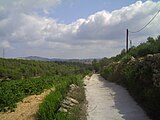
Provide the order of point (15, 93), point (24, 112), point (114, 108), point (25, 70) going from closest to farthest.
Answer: point (114, 108) < point (24, 112) < point (15, 93) < point (25, 70)

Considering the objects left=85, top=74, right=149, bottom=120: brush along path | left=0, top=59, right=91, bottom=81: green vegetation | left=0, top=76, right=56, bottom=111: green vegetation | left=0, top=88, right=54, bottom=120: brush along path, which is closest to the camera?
left=85, top=74, right=149, bottom=120: brush along path

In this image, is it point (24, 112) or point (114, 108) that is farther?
point (24, 112)

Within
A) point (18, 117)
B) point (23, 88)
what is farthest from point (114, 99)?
point (23, 88)

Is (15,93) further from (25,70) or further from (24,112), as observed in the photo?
(25,70)

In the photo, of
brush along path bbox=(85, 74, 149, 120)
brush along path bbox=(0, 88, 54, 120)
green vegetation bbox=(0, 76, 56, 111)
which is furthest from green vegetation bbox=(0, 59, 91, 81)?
brush along path bbox=(85, 74, 149, 120)

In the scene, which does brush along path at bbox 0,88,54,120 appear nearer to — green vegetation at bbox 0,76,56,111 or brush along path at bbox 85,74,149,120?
green vegetation at bbox 0,76,56,111

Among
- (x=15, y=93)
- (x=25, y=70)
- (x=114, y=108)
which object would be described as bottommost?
(x=25, y=70)

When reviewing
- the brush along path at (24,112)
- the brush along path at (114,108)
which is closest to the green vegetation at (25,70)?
the brush along path at (24,112)

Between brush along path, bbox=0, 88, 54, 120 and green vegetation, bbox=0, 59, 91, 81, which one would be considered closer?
brush along path, bbox=0, 88, 54, 120

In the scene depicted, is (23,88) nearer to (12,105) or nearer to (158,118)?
(12,105)

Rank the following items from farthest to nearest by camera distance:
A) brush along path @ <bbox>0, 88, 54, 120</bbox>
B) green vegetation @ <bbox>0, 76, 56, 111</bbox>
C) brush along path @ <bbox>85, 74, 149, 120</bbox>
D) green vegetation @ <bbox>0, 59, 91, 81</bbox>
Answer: green vegetation @ <bbox>0, 59, 91, 81</bbox>, green vegetation @ <bbox>0, 76, 56, 111</bbox>, brush along path @ <bbox>0, 88, 54, 120</bbox>, brush along path @ <bbox>85, 74, 149, 120</bbox>

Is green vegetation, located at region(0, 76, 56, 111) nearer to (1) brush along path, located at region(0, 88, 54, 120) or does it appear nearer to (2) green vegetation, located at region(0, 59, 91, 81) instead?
(1) brush along path, located at region(0, 88, 54, 120)

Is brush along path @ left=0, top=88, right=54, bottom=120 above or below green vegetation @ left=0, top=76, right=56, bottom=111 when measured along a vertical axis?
below

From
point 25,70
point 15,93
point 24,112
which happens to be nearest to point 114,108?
point 24,112
